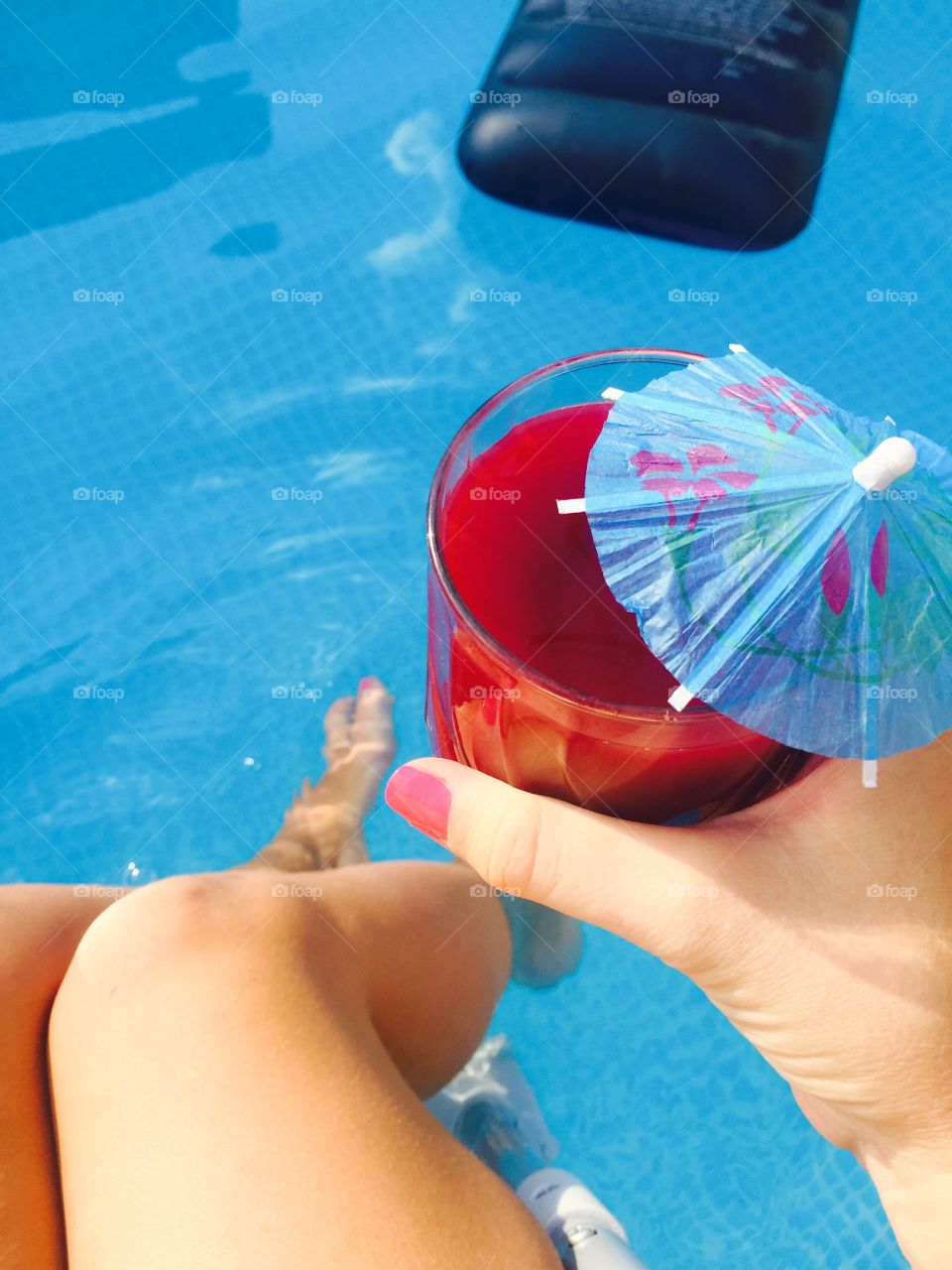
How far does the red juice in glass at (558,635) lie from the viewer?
45.6 inches

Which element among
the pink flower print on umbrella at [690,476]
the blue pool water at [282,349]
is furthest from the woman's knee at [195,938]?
the pink flower print on umbrella at [690,476]

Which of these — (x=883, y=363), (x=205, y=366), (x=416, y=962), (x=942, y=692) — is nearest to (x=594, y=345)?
(x=883, y=363)

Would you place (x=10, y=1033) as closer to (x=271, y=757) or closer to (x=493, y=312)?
(x=271, y=757)

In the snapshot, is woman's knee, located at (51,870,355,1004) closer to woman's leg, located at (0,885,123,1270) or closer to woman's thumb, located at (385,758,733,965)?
woman's leg, located at (0,885,123,1270)

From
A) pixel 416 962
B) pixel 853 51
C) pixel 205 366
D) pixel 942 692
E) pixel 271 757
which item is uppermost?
pixel 853 51

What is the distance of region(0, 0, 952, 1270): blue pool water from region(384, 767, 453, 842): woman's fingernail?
98 cm

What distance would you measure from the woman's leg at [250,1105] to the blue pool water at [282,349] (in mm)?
750

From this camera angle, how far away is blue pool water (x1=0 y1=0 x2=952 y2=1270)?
8.05 ft

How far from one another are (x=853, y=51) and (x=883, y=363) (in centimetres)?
86

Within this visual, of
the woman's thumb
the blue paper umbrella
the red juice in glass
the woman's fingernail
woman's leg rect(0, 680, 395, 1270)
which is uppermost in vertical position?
the blue paper umbrella

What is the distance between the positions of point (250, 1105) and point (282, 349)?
1.86 m

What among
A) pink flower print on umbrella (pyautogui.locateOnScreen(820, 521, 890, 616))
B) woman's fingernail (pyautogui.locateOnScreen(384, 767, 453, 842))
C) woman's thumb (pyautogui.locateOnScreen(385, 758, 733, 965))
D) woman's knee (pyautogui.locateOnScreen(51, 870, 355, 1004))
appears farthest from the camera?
woman's knee (pyautogui.locateOnScreen(51, 870, 355, 1004))

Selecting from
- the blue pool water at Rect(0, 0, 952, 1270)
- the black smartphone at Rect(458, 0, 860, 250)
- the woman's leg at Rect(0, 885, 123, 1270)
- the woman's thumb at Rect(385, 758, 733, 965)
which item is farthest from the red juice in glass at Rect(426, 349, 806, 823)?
the black smartphone at Rect(458, 0, 860, 250)

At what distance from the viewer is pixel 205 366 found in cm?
264
